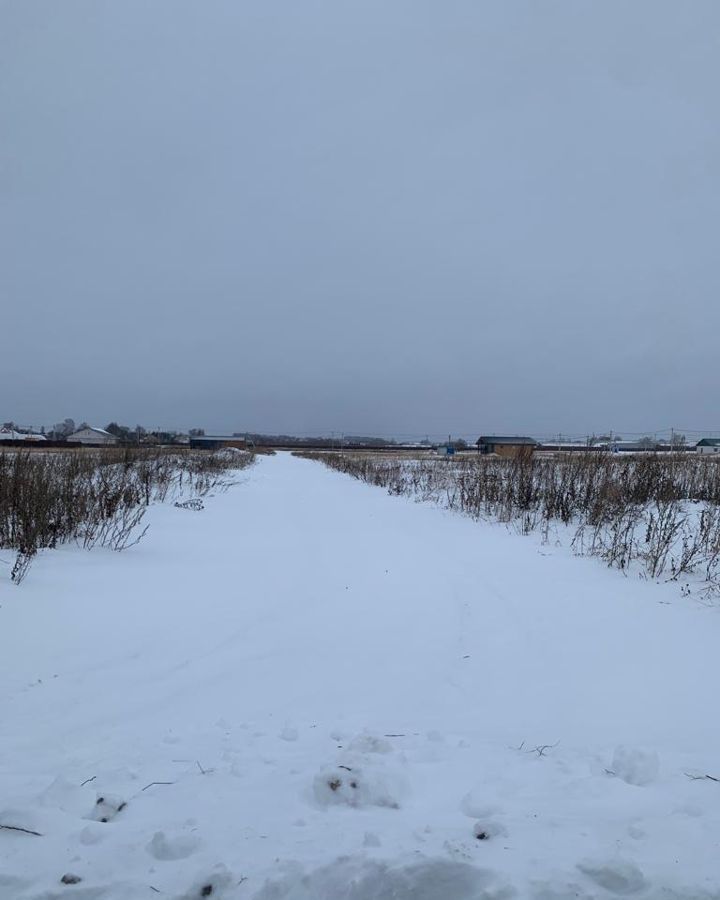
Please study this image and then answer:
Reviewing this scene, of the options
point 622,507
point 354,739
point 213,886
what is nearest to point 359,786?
point 354,739

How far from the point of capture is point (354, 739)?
8.86ft

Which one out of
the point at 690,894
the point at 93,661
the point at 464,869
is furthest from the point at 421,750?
the point at 93,661

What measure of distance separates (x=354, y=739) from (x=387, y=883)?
90cm

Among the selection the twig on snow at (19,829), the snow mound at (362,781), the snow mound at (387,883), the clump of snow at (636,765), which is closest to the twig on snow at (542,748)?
the clump of snow at (636,765)

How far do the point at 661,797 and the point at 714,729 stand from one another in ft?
2.97

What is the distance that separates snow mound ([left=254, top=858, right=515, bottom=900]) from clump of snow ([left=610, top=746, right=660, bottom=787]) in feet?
3.25

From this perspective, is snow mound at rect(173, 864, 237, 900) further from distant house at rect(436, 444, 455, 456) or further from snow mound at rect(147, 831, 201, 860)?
distant house at rect(436, 444, 455, 456)

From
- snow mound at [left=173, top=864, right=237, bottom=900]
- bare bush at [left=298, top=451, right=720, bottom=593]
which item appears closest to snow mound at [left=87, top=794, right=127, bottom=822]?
snow mound at [left=173, top=864, right=237, bottom=900]

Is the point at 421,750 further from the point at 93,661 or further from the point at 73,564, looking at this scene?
the point at 73,564

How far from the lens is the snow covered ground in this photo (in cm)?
186

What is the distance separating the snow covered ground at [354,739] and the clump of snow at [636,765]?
12 mm

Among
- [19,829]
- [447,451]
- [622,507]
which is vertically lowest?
[19,829]

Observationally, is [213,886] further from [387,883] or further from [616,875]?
[616,875]

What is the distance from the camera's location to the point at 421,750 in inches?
104
